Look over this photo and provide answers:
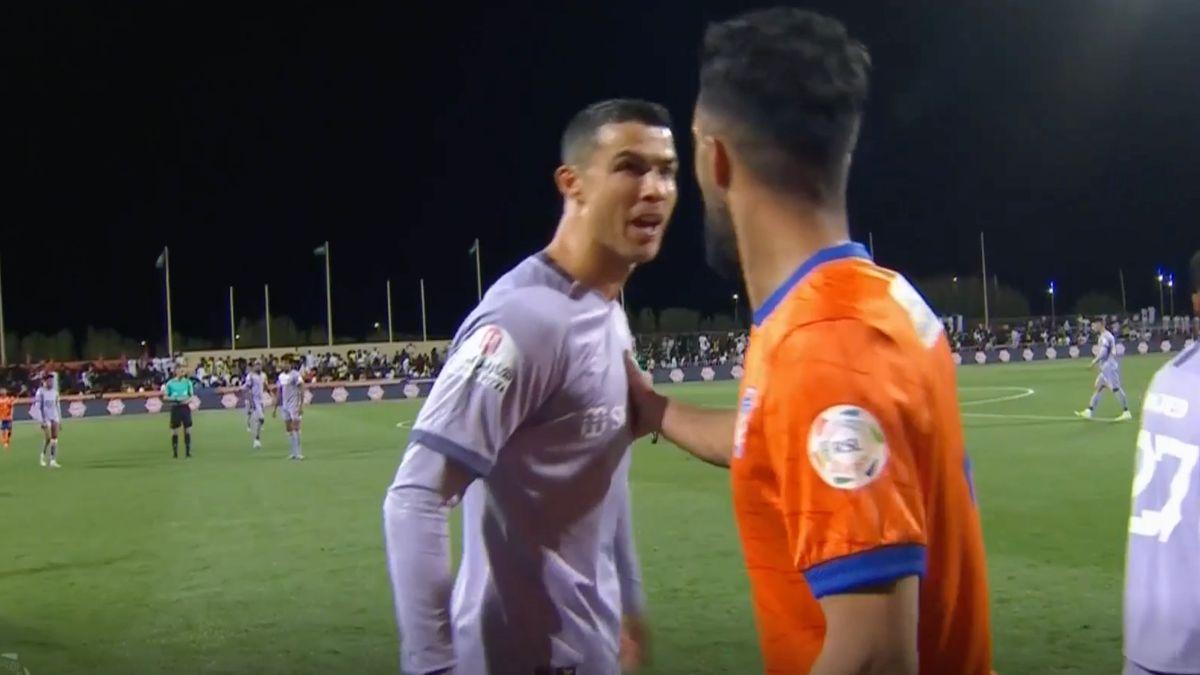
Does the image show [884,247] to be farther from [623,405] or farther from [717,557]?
[623,405]

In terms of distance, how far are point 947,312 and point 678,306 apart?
27.8 metres

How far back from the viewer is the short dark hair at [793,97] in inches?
80.3

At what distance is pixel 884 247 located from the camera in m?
104

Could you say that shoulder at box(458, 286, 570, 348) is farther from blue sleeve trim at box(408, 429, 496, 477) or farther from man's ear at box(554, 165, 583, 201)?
man's ear at box(554, 165, 583, 201)

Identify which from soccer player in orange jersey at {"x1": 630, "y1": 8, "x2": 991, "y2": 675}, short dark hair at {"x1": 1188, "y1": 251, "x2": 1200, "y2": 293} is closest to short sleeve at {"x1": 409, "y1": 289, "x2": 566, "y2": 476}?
soccer player in orange jersey at {"x1": 630, "y1": 8, "x2": 991, "y2": 675}

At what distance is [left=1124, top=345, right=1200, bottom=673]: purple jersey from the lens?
3789 mm

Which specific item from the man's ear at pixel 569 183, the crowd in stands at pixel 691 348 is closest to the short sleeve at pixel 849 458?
the man's ear at pixel 569 183

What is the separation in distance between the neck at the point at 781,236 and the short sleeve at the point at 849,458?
0.88ft

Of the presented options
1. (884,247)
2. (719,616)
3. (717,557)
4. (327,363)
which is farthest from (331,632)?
(884,247)

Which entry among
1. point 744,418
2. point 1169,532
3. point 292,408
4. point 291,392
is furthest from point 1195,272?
point 291,392

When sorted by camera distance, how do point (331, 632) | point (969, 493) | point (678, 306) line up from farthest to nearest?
1. point (678, 306)
2. point (331, 632)
3. point (969, 493)

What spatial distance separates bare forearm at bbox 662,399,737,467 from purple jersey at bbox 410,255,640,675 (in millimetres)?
165

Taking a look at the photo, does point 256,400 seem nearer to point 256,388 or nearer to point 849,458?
point 256,388

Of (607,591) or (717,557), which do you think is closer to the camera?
(607,591)
